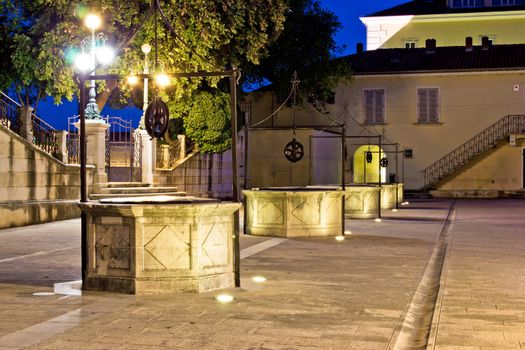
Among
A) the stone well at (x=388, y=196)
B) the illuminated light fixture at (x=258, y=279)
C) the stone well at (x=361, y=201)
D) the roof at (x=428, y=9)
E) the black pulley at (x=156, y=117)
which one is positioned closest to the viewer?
the black pulley at (x=156, y=117)

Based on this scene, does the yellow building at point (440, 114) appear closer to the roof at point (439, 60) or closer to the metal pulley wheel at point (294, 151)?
the roof at point (439, 60)

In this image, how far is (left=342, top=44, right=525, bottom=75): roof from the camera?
44.2m

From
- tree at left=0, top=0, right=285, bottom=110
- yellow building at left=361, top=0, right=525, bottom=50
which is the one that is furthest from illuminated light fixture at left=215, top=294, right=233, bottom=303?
yellow building at left=361, top=0, right=525, bottom=50

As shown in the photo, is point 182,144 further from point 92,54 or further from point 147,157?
point 92,54

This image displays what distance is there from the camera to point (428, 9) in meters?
52.1

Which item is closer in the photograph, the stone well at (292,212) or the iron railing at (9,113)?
the stone well at (292,212)

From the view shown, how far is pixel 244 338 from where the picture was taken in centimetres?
658

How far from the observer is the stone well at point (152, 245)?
8719mm

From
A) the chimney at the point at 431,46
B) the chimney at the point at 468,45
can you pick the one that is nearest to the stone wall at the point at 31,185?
the chimney at the point at 431,46

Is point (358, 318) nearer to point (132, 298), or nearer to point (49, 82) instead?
point (132, 298)

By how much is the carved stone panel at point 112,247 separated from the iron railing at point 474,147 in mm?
36456

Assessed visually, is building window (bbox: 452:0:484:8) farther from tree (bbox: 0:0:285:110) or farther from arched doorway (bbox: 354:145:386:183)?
tree (bbox: 0:0:285:110)

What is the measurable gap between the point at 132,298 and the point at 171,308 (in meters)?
0.77

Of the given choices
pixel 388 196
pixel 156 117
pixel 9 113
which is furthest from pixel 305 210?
pixel 388 196
